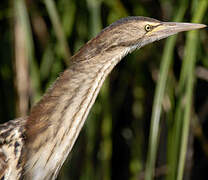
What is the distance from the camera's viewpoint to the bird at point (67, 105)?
1366 mm

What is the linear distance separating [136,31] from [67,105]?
0.28 meters

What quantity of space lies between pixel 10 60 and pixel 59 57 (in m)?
0.32

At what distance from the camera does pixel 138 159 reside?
223 centimetres

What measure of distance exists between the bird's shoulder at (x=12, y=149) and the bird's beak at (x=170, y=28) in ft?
1.54

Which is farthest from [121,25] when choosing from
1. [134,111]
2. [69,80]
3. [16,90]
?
[134,111]

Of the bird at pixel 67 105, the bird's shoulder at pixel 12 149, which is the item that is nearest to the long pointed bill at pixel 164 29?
the bird at pixel 67 105

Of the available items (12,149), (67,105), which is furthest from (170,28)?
(12,149)

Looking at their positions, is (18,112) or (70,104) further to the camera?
(18,112)

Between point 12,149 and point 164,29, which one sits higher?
point 164,29

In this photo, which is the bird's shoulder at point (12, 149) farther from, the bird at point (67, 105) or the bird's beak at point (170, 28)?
the bird's beak at point (170, 28)

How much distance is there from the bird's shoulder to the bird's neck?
0.10ft

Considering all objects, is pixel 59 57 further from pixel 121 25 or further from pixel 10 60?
pixel 121 25

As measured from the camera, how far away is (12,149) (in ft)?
4.71

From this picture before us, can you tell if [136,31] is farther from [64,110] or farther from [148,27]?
→ [64,110]
